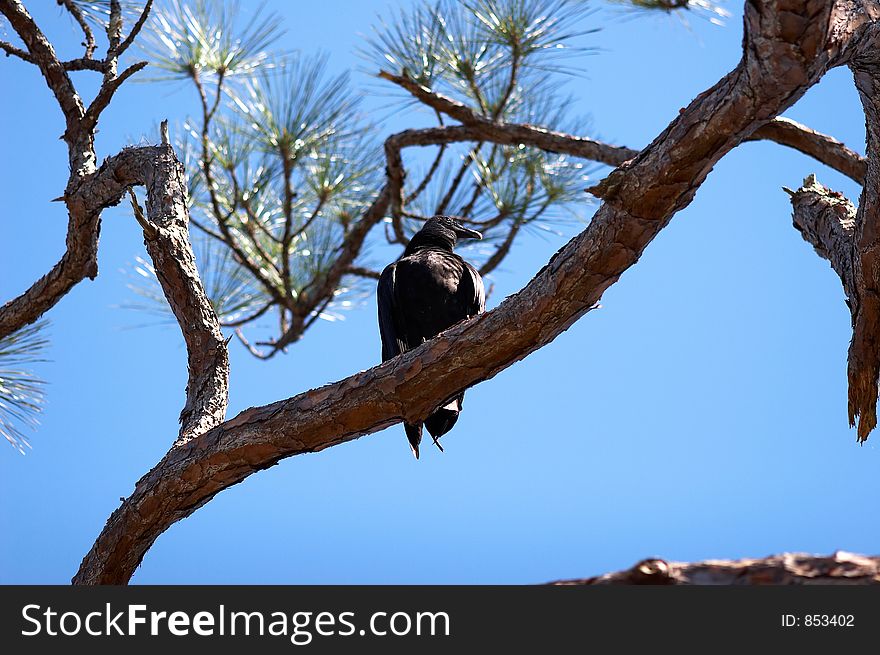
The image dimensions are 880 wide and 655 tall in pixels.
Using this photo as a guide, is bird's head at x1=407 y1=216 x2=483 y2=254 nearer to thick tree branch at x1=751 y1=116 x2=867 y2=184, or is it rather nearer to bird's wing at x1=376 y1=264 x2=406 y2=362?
bird's wing at x1=376 y1=264 x2=406 y2=362

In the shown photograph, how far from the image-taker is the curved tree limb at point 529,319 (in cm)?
141

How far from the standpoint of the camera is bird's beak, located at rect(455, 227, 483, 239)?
344cm

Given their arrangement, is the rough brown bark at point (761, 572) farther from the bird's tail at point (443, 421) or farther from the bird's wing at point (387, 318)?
the bird's wing at point (387, 318)

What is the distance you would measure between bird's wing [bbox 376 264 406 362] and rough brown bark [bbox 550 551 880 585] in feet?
6.43

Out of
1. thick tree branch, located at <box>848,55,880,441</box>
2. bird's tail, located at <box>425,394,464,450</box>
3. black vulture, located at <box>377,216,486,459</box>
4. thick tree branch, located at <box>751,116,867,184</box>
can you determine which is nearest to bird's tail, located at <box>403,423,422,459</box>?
bird's tail, located at <box>425,394,464,450</box>

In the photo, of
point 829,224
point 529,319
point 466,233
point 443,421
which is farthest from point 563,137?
point 529,319

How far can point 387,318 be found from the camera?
2994mm

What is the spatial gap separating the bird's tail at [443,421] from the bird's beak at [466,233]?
91cm

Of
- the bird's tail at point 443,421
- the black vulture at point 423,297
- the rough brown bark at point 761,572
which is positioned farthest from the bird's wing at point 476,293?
the rough brown bark at point 761,572

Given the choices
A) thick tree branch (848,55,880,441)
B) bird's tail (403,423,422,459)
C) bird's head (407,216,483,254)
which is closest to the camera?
thick tree branch (848,55,880,441)

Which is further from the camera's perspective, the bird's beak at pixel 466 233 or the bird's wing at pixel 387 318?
the bird's beak at pixel 466 233

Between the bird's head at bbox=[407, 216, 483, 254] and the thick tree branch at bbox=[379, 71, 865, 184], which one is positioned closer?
the thick tree branch at bbox=[379, 71, 865, 184]

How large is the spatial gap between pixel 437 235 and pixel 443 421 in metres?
0.88

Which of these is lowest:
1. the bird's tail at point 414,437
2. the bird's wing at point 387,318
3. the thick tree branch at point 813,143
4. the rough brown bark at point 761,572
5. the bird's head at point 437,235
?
the rough brown bark at point 761,572
